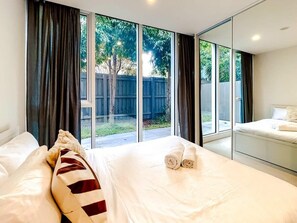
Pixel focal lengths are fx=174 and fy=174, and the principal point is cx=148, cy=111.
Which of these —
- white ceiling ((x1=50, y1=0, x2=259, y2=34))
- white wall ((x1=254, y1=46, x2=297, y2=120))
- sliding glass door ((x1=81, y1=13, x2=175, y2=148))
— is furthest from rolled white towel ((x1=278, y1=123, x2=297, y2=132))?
sliding glass door ((x1=81, y1=13, x2=175, y2=148))

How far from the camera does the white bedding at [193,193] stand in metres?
0.95

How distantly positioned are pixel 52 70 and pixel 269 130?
321cm

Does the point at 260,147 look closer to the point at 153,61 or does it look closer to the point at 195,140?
the point at 195,140

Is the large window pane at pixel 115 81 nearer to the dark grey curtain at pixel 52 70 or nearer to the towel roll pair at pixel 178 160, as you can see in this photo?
the dark grey curtain at pixel 52 70

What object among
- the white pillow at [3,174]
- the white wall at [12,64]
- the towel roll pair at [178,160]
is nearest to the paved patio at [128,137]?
the white wall at [12,64]

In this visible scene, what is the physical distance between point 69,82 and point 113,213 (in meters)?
2.12

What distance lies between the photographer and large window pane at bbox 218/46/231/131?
311 cm

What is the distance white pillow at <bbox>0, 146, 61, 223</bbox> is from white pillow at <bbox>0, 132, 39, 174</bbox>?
20 centimetres

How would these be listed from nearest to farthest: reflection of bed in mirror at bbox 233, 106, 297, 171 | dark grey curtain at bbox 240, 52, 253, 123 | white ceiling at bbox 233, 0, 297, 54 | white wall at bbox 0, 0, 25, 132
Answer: white wall at bbox 0, 0, 25, 132 → white ceiling at bbox 233, 0, 297, 54 → reflection of bed in mirror at bbox 233, 106, 297, 171 → dark grey curtain at bbox 240, 52, 253, 123

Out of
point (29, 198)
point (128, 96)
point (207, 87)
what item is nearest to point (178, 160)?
point (29, 198)

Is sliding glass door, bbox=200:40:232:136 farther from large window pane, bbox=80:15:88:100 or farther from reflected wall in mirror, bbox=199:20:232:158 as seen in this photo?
large window pane, bbox=80:15:88:100

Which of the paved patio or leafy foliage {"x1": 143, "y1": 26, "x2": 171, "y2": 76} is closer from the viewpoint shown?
the paved patio

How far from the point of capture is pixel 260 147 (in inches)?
102

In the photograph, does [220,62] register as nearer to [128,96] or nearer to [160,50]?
[160,50]
